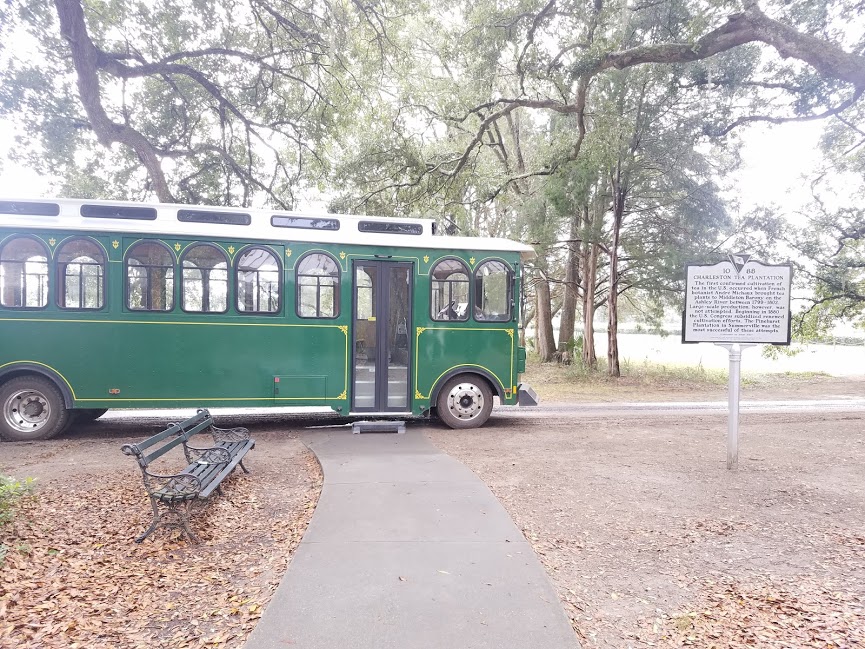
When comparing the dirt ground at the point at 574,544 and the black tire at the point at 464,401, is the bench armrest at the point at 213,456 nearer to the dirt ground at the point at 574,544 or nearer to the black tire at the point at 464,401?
the dirt ground at the point at 574,544

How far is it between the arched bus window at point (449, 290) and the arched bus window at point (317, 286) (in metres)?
1.68

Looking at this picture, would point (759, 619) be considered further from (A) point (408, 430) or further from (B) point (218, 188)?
(B) point (218, 188)

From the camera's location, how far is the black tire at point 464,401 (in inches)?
371

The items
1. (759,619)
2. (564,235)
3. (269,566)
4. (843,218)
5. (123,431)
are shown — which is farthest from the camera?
(564,235)

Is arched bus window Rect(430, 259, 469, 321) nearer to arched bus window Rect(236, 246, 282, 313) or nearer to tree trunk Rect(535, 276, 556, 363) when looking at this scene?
arched bus window Rect(236, 246, 282, 313)

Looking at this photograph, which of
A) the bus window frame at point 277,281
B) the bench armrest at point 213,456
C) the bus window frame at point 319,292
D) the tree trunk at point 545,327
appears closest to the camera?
the bench armrest at point 213,456

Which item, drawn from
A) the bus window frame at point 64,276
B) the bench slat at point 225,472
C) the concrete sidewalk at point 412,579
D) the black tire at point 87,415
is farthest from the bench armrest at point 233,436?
the black tire at point 87,415

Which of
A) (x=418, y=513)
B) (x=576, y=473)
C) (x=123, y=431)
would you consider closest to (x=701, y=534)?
(x=576, y=473)

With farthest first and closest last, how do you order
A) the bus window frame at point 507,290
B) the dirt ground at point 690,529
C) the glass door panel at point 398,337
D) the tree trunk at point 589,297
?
the tree trunk at point 589,297
the bus window frame at point 507,290
the glass door panel at point 398,337
the dirt ground at point 690,529

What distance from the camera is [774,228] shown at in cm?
1650

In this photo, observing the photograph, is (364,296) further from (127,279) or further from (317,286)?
(127,279)

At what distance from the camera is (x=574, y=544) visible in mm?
4562

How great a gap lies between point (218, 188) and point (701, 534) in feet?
53.4

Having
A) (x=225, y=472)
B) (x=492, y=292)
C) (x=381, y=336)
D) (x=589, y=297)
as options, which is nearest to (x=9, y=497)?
(x=225, y=472)
